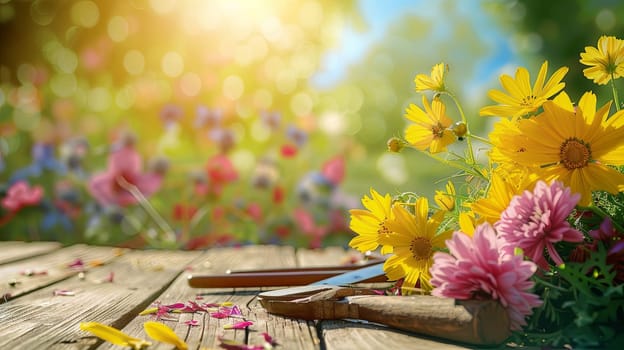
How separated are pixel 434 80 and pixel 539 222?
1.01 ft

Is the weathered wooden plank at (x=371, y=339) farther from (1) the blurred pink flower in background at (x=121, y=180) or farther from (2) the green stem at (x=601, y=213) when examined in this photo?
(1) the blurred pink flower in background at (x=121, y=180)

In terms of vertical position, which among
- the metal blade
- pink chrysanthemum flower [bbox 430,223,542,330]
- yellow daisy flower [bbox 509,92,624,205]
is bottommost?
pink chrysanthemum flower [bbox 430,223,542,330]

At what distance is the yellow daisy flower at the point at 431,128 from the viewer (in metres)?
1.01

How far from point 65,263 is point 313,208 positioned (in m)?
1.72

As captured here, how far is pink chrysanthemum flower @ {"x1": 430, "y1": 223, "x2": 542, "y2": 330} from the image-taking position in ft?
2.63

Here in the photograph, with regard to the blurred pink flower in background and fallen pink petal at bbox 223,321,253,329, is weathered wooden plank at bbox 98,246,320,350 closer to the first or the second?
fallen pink petal at bbox 223,321,253,329

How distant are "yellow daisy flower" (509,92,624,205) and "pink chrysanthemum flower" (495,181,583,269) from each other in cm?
4

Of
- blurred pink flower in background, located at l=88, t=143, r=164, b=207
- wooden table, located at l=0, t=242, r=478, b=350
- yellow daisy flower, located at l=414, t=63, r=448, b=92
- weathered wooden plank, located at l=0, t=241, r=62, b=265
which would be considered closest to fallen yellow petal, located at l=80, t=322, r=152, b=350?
wooden table, located at l=0, t=242, r=478, b=350

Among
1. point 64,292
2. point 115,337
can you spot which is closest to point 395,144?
point 115,337

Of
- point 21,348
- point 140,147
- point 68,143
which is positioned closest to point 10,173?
point 68,143

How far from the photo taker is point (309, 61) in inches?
203

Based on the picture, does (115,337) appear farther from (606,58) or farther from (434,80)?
(606,58)

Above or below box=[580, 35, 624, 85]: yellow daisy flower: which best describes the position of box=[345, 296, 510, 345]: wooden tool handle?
below

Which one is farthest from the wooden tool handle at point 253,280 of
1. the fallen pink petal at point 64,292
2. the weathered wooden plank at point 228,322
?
the fallen pink petal at point 64,292
